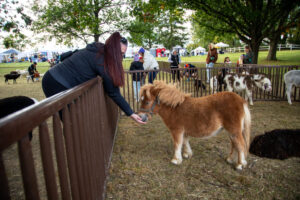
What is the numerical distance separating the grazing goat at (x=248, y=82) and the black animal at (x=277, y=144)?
121 inches

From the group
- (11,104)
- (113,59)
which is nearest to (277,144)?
(113,59)

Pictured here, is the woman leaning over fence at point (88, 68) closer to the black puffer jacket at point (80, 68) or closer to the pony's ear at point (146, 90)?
the black puffer jacket at point (80, 68)

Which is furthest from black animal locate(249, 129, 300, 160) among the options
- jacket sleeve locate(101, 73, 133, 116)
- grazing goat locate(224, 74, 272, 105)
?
grazing goat locate(224, 74, 272, 105)

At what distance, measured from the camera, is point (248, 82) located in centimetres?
753

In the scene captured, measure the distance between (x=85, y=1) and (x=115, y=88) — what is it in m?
21.0

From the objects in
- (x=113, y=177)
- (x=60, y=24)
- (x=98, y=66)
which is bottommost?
(x=113, y=177)

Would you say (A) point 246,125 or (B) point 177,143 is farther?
(B) point 177,143

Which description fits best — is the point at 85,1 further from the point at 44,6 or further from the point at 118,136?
the point at 118,136

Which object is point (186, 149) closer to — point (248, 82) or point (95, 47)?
point (95, 47)

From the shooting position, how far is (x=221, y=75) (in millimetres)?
8320

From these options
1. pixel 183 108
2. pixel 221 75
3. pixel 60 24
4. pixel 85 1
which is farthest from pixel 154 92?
pixel 60 24

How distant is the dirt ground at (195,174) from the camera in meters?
2.74

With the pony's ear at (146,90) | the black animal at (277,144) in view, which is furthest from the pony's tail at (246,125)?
the pony's ear at (146,90)

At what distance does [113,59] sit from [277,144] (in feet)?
Result: 12.6
